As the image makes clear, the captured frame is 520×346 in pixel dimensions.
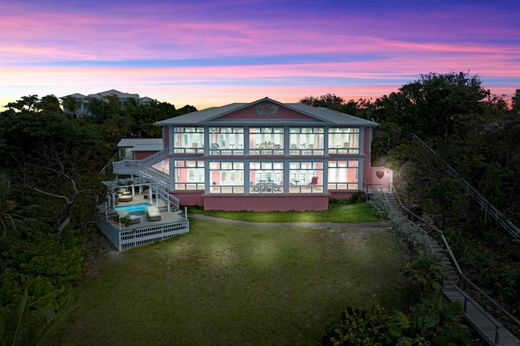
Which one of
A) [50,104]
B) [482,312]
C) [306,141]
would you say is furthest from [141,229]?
[50,104]

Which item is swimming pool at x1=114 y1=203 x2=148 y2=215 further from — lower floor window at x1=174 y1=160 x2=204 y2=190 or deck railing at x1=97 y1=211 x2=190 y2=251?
lower floor window at x1=174 y1=160 x2=204 y2=190

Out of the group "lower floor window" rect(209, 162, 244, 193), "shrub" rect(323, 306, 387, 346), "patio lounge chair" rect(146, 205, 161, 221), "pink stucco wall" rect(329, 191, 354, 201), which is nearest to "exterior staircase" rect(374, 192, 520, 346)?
"shrub" rect(323, 306, 387, 346)

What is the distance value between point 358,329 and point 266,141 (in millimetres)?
18717

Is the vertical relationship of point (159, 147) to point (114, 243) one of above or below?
above

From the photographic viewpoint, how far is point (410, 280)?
16656 mm

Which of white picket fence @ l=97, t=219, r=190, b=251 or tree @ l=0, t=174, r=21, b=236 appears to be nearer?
tree @ l=0, t=174, r=21, b=236

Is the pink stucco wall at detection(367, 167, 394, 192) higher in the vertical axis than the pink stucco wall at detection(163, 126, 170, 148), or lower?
lower

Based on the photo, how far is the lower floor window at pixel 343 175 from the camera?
1206 inches

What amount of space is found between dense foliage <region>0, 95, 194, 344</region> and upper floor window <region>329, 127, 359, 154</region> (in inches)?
706

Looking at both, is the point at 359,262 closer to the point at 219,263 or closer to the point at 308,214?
the point at 219,263

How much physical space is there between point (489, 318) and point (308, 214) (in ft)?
47.8

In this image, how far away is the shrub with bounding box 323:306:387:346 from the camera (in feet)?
40.8

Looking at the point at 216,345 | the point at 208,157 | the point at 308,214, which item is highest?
the point at 208,157

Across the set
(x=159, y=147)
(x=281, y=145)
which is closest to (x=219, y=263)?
(x=281, y=145)
